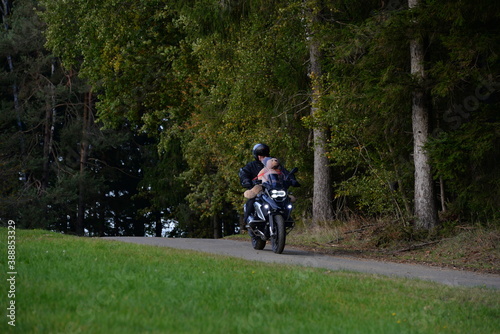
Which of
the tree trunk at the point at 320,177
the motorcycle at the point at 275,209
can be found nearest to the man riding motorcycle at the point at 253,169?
the motorcycle at the point at 275,209

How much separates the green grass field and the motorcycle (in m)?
3.73

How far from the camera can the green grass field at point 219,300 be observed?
18.1ft

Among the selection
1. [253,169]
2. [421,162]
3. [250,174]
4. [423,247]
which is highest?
[421,162]

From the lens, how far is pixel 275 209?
13.1 meters

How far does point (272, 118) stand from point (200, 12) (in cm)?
392

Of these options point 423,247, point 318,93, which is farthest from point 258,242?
point 318,93

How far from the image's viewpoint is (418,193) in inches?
615

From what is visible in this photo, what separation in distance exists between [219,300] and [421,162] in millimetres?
9972

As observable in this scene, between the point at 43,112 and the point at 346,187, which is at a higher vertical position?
the point at 43,112

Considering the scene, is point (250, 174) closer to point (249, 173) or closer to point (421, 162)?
point (249, 173)

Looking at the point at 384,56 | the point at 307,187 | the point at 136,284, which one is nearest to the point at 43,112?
the point at 307,187

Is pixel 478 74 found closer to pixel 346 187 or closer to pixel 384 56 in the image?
pixel 384 56

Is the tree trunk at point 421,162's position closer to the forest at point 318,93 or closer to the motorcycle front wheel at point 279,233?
the forest at point 318,93

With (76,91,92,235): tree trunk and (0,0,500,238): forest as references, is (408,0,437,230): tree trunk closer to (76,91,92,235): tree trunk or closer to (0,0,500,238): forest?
(0,0,500,238): forest
